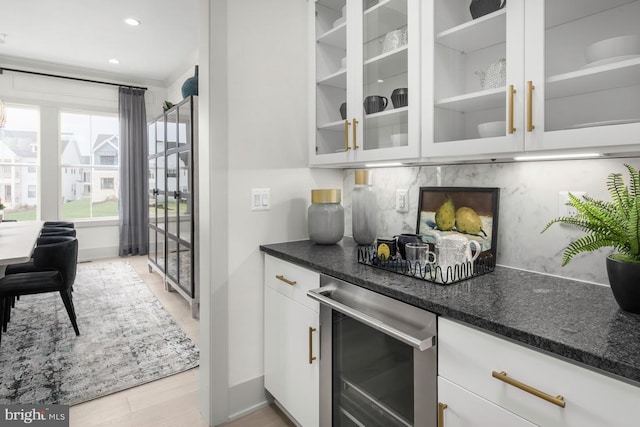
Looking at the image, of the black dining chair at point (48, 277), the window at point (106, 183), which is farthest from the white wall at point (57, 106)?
the black dining chair at point (48, 277)

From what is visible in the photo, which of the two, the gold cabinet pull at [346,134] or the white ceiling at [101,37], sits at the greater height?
the white ceiling at [101,37]

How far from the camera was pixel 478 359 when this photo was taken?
95 centimetres

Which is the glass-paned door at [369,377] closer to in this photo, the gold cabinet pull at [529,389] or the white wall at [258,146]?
the gold cabinet pull at [529,389]

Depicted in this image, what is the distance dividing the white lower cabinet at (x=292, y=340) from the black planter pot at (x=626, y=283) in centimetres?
98

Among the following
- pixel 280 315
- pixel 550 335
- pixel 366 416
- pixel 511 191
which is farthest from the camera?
pixel 280 315

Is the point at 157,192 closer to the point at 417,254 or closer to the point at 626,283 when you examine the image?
the point at 417,254

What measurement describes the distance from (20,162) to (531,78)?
6596mm

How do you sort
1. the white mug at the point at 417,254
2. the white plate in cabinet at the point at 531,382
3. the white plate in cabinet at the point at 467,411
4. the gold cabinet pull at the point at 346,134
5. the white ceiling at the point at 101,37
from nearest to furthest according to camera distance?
the white plate in cabinet at the point at 531,382 < the white plate in cabinet at the point at 467,411 < the white mug at the point at 417,254 < the gold cabinet pull at the point at 346,134 < the white ceiling at the point at 101,37

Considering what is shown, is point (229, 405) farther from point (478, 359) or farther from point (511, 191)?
point (511, 191)

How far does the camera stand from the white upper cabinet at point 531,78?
1.02m

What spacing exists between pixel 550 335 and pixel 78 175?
21.9ft

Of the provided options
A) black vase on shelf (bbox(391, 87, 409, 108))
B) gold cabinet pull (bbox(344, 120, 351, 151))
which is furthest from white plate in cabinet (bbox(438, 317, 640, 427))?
gold cabinet pull (bbox(344, 120, 351, 151))

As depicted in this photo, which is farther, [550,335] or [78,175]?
[78,175]

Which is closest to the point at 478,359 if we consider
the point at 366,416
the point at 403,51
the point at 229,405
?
the point at 366,416
